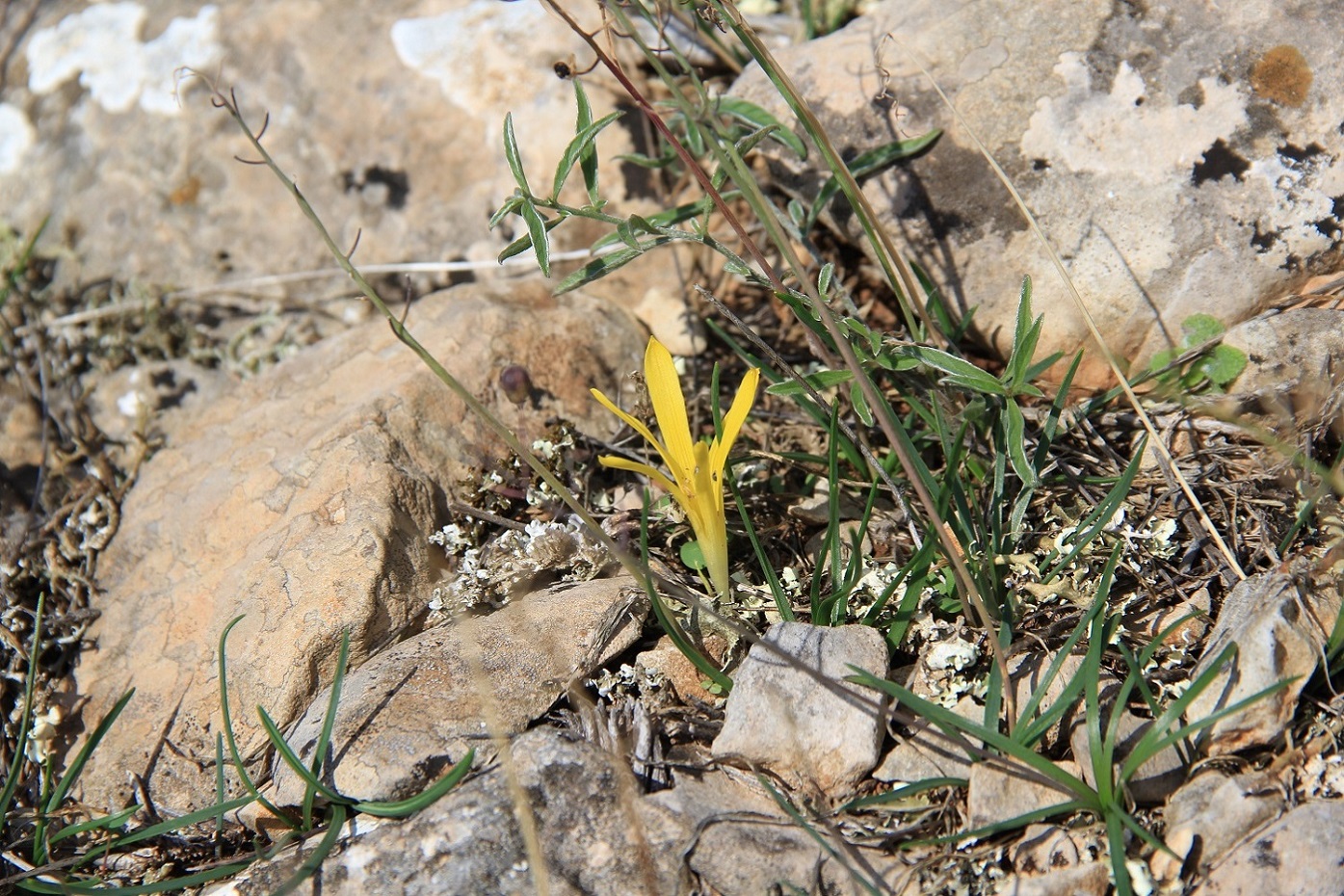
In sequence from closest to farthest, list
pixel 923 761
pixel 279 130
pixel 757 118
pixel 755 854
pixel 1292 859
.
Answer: pixel 1292 859 → pixel 755 854 → pixel 923 761 → pixel 757 118 → pixel 279 130

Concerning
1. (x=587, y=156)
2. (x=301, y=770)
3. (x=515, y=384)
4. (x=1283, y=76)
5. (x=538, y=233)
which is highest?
(x=1283, y=76)

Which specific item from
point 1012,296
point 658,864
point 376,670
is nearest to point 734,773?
point 658,864

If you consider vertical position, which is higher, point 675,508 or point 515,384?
point 515,384

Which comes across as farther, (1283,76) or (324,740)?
(1283,76)

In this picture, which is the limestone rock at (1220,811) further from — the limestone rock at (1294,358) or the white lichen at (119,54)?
the white lichen at (119,54)

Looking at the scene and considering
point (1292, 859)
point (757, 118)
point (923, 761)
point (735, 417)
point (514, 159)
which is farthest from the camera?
point (757, 118)

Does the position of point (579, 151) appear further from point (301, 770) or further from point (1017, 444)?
point (301, 770)

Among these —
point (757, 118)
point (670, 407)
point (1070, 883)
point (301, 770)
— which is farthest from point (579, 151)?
point (1070, 883)
